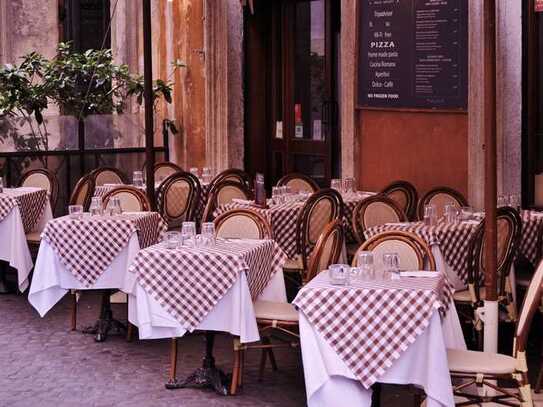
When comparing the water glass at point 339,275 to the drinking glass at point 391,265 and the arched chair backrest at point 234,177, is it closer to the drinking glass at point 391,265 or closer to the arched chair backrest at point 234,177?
the drinking glass at point 391,265

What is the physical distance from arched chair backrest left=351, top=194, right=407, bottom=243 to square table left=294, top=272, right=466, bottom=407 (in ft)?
8.94

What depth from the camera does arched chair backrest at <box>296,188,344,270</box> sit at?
8.85 meters

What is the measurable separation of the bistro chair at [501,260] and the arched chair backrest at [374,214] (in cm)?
112

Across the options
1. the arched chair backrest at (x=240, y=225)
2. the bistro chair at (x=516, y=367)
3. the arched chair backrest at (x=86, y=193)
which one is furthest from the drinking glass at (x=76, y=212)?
the bistro chair at (x=516, y=367)

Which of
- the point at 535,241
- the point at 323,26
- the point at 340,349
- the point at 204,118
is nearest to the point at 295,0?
the point at 323,26

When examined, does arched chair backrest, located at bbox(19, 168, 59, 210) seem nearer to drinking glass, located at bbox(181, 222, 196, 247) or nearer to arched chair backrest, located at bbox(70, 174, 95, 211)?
arched chair backrest, located at bbox(70, 174, 95, 211)

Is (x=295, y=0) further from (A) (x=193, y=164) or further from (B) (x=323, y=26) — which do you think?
A: (A) (x=193, y=164)

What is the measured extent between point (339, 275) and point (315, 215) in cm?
307

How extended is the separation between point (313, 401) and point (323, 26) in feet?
24.7

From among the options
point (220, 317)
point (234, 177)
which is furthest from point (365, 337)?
point (234, 177)

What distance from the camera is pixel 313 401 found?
5.85 metres

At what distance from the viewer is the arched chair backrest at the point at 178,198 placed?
10727 millimetres

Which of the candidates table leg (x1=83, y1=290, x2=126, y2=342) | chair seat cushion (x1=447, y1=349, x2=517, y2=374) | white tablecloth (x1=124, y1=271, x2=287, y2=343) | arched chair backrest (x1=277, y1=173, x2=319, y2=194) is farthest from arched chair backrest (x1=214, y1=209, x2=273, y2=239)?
arched chair backrest (x1=277, y1=173, x2=319, y2=194)

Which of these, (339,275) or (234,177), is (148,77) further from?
(339,275)
